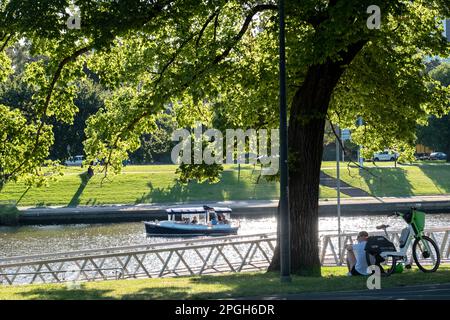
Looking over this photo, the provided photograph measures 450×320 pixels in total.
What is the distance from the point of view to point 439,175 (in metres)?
68.6

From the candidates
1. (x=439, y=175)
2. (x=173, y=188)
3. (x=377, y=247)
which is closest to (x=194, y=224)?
(x=173, y=188)

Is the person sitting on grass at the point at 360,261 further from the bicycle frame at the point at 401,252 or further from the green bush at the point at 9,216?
the green bush at the point at 9,216

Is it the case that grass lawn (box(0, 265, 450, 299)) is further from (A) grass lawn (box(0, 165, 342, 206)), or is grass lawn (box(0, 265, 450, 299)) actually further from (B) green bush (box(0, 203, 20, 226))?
(A) grass lawn (box(0, 165, 342, 206))

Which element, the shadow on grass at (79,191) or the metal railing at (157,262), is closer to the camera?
the metal railing at (157,262)

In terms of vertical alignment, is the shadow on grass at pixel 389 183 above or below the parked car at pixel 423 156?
below

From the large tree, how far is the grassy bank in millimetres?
34407

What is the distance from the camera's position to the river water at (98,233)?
42000mm

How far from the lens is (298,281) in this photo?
17.5m

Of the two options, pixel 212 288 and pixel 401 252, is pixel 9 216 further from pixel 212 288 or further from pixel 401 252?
pixel 401 252

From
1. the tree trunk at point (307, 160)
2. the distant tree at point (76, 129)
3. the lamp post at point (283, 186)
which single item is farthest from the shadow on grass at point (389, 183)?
the lamp post at point (283, 186)

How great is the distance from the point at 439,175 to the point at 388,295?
2200 inches

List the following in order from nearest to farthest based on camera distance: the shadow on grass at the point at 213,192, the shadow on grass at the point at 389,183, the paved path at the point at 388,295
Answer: the paved path at the point at 388,295, the shadow on grass at the point at 213,192, the shadow on grass at the point at 389,183

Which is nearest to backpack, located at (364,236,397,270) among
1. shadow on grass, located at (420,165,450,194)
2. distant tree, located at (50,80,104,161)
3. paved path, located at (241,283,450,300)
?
paved path, located at (241,283,450,300)
